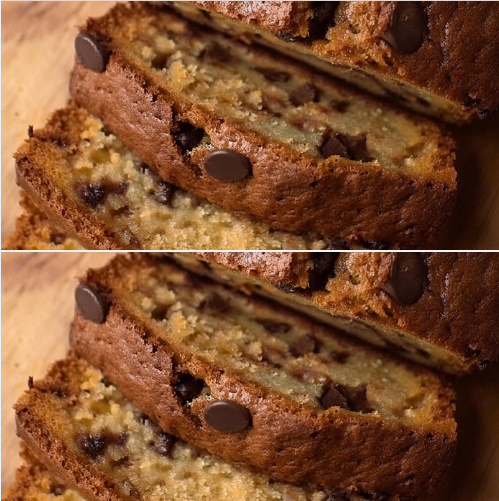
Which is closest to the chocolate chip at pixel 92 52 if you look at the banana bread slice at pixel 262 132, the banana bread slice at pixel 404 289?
the banana bread slice at pixel 262 132

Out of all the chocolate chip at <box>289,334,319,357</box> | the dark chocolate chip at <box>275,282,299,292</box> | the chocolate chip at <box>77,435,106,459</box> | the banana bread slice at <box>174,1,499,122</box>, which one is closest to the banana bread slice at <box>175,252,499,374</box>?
the dark chocolate chip at <box>275,282,299,292</box>

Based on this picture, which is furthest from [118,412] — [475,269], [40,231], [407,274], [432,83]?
[432,83]

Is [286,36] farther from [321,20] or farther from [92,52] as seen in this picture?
[92,52]

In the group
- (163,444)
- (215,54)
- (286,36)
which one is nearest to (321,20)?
(286,36)

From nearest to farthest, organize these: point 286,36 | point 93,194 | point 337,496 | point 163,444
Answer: point 286,36, point 337,496, point 163,444, point 93,194

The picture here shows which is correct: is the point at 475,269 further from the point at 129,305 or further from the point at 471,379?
the point at 129,305

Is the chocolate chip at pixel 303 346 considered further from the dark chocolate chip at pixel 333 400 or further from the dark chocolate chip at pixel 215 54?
the dark chocolate chip at pixel 215 54

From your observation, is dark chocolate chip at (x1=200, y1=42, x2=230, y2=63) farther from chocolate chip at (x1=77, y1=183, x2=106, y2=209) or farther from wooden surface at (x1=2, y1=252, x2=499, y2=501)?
wooden surface at (x1=2, y1=252, x2=499, y2=501)
